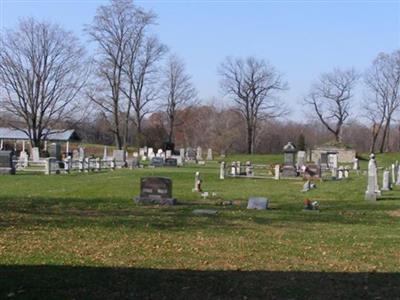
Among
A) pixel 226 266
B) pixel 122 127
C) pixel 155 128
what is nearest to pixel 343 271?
pixel 226 266

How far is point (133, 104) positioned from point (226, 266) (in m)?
63.4

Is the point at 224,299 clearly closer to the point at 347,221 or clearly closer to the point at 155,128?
the point at 347,221

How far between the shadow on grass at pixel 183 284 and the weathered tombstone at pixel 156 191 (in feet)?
34.2

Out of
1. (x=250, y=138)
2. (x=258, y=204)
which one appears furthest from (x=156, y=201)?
(x=250, y=138)

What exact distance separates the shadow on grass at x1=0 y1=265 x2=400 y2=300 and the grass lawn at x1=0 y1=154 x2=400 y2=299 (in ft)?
0.04

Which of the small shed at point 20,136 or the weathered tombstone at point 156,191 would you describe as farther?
the small shed at point 20,136

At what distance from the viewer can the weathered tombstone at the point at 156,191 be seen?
18031 mm

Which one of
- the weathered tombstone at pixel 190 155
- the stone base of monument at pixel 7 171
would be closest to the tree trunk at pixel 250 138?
the weathered tombstone at pixel 190 155

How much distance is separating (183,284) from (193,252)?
234 centimetres

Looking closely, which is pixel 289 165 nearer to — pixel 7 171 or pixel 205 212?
pixel 7 171

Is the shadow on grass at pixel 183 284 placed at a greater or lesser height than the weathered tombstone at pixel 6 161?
lesser

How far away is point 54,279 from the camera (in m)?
6.79

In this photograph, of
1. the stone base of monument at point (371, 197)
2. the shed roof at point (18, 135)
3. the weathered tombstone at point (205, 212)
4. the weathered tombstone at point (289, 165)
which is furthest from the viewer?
the shed roof at point (18, 135)

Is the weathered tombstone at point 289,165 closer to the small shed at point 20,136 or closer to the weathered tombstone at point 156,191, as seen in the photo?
the weathered tombstone at point 156,191
